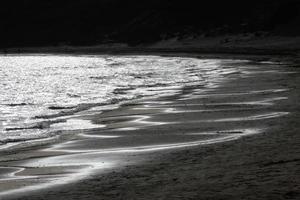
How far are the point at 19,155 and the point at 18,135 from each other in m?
2.54

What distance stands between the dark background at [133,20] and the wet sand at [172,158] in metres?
40.9

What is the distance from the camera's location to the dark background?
62.8 metres

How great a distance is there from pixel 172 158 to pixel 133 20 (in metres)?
79.8

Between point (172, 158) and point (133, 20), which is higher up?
point (172, 158)

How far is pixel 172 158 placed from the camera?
8.58 metres

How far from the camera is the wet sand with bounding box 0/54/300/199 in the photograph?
6.72 m

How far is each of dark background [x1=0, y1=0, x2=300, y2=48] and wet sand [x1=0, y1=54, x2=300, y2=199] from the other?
134 ft

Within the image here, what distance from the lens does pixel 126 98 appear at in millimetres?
19406

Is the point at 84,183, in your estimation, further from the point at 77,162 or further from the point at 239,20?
the point at 239,20

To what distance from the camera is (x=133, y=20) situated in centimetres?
8762

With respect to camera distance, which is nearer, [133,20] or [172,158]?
[172,158]

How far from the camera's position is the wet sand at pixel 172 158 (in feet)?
22.0

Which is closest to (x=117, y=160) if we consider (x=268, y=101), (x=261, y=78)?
(x=268, y=101)

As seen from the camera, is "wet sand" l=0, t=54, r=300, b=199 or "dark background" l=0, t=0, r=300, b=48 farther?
"dark background" l=0, t=0, r=300, b=48
